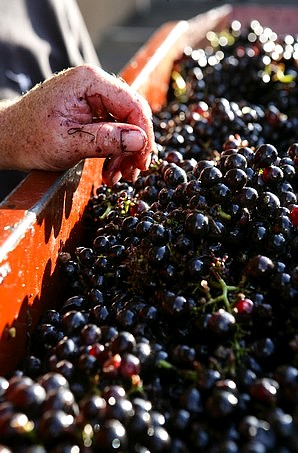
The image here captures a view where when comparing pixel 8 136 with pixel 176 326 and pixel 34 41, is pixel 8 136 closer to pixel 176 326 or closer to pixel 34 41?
pixel 176 326

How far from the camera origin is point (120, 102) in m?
1.43

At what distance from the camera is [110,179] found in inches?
58.1

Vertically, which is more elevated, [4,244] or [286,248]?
[4,244]

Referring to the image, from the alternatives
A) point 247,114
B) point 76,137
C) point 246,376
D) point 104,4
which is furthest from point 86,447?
point 104,4

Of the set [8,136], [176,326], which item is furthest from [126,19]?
[176,326]

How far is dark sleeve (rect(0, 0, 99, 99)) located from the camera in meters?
2.13

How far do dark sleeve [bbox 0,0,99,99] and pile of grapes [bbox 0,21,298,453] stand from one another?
751 mm

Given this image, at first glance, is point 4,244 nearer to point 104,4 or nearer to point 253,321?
point 253,321

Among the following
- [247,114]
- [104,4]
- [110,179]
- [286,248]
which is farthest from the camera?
[104,4]

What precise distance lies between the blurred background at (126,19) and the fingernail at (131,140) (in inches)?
153

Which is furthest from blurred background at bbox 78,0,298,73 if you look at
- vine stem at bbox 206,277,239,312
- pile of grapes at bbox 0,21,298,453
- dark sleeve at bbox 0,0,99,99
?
vine stem at bbox 206,277,239,312

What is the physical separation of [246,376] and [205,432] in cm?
12

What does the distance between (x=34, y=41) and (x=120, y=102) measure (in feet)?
3.18

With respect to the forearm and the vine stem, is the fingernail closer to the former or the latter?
the forearm
